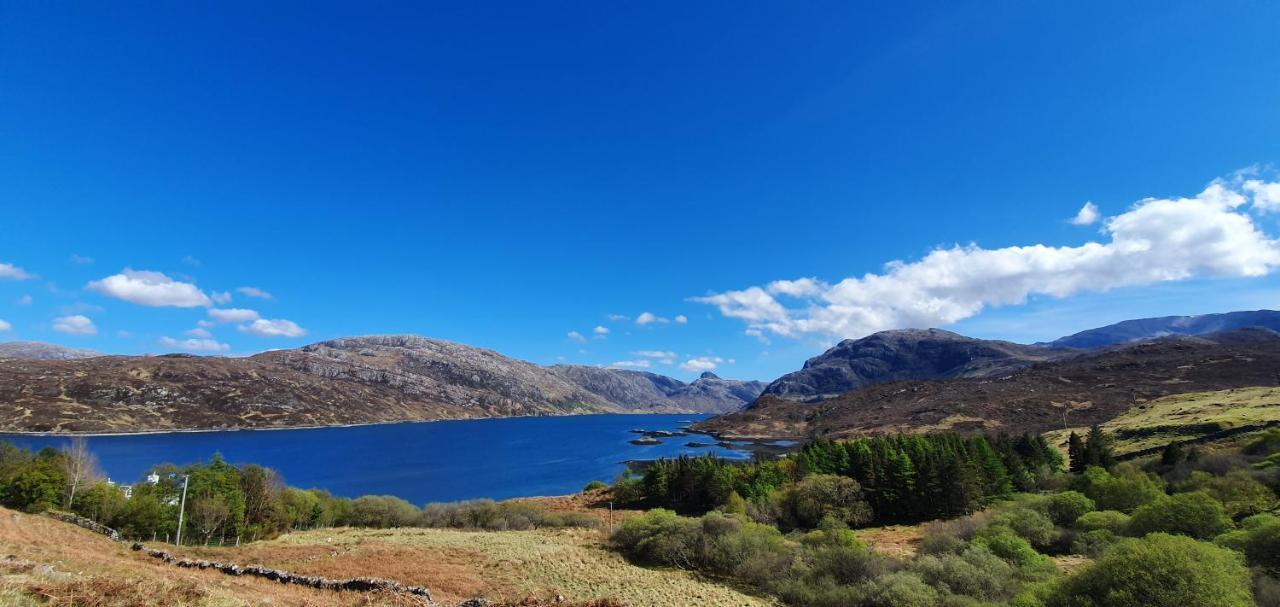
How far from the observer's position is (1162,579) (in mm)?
22188

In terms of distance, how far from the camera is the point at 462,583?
33.1m

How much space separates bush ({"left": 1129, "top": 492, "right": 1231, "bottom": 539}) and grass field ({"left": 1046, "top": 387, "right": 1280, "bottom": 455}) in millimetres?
53068

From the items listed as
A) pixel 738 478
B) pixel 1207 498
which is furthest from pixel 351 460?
pixel 1207 498

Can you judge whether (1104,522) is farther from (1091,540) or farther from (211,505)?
(211,505)

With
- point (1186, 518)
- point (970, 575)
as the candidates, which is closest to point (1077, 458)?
point (1186, 518)

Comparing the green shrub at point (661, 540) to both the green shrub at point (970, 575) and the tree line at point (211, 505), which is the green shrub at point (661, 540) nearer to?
the tree line at point (211, 505)

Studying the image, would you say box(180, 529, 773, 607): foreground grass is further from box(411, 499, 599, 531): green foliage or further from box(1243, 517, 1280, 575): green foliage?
box(1243, 517, 1280, 575): green foliage

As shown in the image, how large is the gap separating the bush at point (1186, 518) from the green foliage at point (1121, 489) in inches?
337

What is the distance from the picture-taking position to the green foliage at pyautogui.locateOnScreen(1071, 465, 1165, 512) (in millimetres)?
52500

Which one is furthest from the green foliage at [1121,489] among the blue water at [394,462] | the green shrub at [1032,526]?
the blue water at [394,462]

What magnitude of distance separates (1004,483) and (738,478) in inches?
1382

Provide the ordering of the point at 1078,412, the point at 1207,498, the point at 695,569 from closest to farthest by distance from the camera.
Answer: the point at 1207,498 < the point at 695,569 < the point at 1078,412

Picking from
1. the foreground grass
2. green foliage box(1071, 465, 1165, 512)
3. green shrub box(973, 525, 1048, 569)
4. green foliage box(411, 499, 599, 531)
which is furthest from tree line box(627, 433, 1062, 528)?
the foreground grass

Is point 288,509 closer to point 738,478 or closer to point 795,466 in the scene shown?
point 738,478
